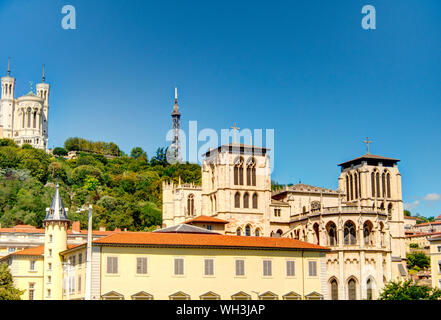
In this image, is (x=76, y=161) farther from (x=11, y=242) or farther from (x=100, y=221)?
(x=11, y=242)

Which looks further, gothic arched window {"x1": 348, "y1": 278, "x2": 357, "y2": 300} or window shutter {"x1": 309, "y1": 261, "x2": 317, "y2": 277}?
gothic arched window {"x1": 348, "y1": 278, "x2": 357, "y2": 300}

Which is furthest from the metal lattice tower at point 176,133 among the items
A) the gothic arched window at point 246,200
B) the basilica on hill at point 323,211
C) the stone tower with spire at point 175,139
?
the gothic arched window at point 246,200

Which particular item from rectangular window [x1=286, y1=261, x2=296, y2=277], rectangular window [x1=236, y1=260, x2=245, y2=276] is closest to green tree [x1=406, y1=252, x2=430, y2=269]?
rectangular window [x1=286, y1=261, x2=296, y2=277]

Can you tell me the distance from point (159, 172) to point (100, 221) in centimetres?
4755

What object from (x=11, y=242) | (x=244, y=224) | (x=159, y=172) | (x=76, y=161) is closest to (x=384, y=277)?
(x=244, y=224)

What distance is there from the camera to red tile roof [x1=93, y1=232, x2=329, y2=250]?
5831 cm

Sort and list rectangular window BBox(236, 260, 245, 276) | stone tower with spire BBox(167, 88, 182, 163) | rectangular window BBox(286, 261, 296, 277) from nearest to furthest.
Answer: rectangular window BBox(236, 260, 245, 276) → rectangular window BBox(286, 261, 296, 277) → stone tower with spire BBox(167, 88, 182, 163)

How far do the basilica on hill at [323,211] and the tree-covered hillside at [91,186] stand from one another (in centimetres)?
1332

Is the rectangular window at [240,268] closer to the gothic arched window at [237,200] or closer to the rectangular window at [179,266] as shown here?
the rectangular window at [179,266]

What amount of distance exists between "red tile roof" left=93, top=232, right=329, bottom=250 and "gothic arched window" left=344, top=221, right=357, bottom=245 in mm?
18530

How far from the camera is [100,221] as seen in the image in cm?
11769

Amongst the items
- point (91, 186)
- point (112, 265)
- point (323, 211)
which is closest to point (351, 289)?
point (323, 211)

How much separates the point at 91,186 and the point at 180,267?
88169 millimetres

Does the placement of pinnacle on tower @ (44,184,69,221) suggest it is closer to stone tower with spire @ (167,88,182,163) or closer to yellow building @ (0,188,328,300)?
yellow building @ (0,188,328,300)
